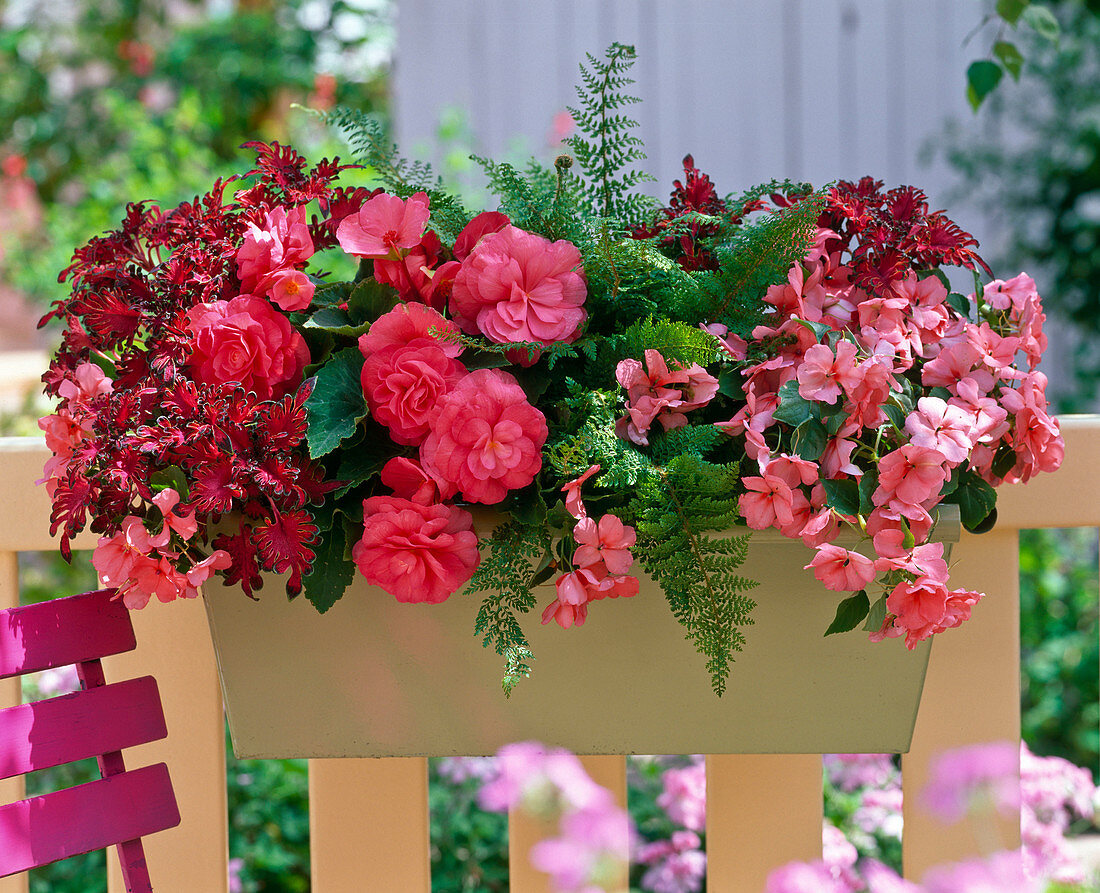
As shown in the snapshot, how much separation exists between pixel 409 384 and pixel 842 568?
0.30 meters

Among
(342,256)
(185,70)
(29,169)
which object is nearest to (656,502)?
(342,256)

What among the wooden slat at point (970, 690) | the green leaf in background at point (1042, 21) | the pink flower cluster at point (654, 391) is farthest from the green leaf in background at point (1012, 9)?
the pink flower cluster at point (654, 391)

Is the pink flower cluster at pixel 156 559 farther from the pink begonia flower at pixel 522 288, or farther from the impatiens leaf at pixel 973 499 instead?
the impatiens leaf at pixel 973 499

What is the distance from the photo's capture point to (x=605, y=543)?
0.63 m

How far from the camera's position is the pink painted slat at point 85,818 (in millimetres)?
731

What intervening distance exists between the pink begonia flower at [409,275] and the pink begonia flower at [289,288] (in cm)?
6

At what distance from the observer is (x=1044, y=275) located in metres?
2.83

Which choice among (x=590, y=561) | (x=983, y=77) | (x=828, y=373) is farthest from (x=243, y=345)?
(x=983, y=77)

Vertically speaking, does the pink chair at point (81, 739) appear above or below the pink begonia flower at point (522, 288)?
below

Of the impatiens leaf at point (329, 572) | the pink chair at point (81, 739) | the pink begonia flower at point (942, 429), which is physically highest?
the pink begonia flower at point (942, 429)

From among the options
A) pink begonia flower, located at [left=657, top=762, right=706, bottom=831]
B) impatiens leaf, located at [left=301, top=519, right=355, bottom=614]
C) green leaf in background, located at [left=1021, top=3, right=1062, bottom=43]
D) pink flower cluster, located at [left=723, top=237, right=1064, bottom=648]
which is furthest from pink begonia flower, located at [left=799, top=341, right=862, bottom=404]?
pink begonia flower, located at [left=657, top=762, right=706, bottom=831]

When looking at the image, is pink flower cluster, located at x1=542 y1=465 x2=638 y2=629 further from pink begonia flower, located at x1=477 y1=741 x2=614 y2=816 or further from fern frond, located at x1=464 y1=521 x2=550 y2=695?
pink begonia flower, located at x1=477 y1=741 x2=614 y2=816

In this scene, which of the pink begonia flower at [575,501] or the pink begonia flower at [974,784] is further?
the pink begonia flower at [575,501]

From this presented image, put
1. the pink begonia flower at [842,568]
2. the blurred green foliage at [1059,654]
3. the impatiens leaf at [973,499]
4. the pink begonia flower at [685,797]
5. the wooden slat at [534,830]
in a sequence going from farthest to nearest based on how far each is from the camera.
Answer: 1. the blurred green foliage at [1059,654]
2. the pink begonia flower at [685,797]
3. the wooden slat at [534,830]
4. the impatiens leaf at [973,499]
5. the pink begonia flower at [842,568]
